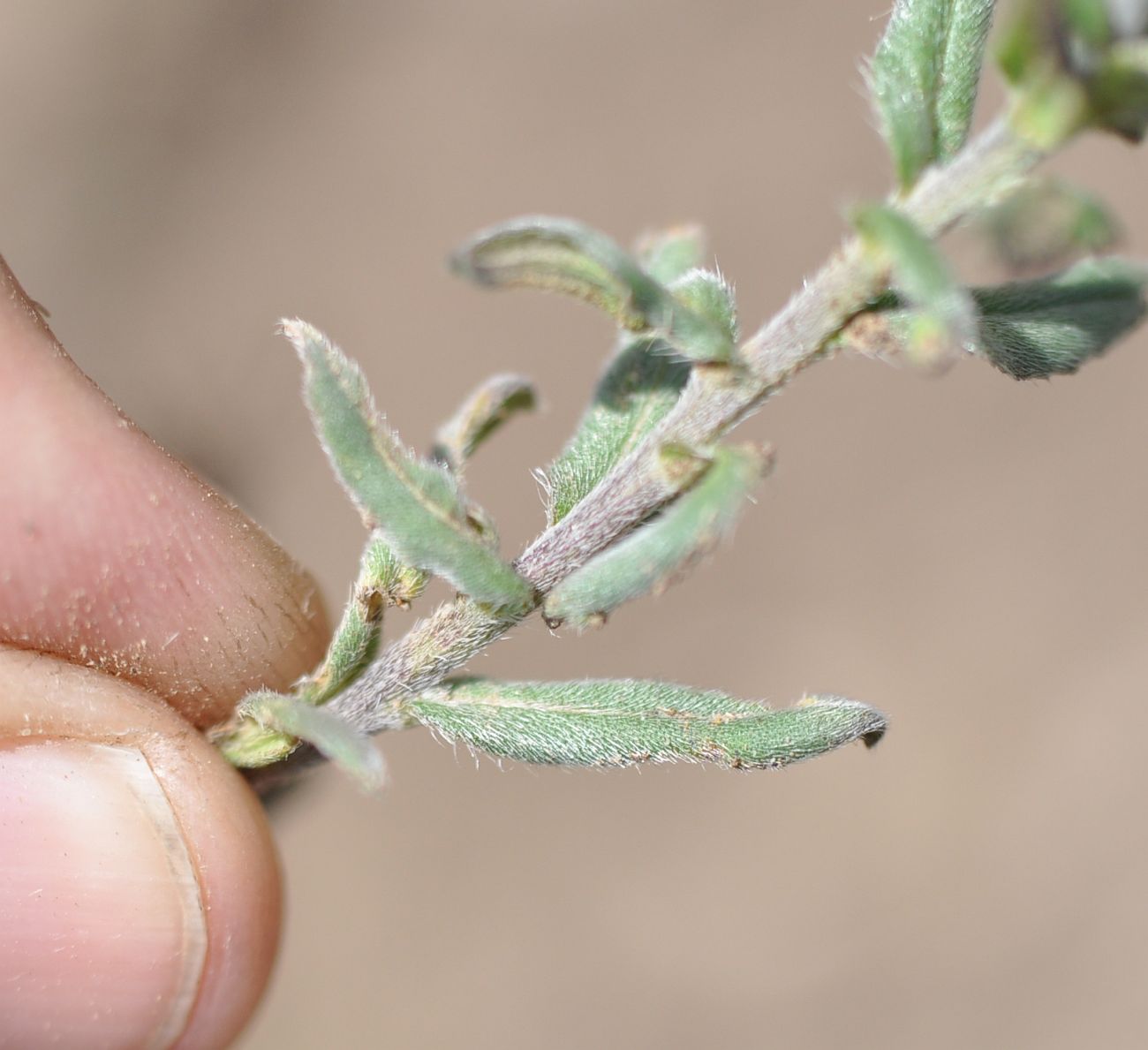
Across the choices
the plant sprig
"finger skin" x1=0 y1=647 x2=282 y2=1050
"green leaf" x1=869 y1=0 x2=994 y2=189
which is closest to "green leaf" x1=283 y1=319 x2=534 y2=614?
the plant sprig

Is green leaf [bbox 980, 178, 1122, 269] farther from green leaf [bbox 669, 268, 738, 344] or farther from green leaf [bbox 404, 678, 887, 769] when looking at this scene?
green leaf [bbox 404, 678, 887, 769]

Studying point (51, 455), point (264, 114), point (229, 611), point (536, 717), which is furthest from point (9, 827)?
point (264, 114)

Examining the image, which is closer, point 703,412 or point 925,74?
point 925,74

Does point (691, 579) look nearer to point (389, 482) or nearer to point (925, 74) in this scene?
point (389, 482)

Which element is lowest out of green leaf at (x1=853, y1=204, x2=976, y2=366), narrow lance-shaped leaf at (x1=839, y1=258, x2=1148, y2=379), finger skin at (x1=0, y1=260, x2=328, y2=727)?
finger skin at (x1=0, y1=260, x2=328, y2=727)

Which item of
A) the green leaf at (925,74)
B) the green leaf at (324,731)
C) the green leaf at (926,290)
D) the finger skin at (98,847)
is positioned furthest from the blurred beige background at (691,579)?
the green leaf at (926,290)

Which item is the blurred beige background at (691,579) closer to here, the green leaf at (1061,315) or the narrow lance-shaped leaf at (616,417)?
the narrow lance-shaped leaf at (616,417)

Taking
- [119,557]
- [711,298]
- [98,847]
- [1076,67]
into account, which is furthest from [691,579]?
[1076,67]
